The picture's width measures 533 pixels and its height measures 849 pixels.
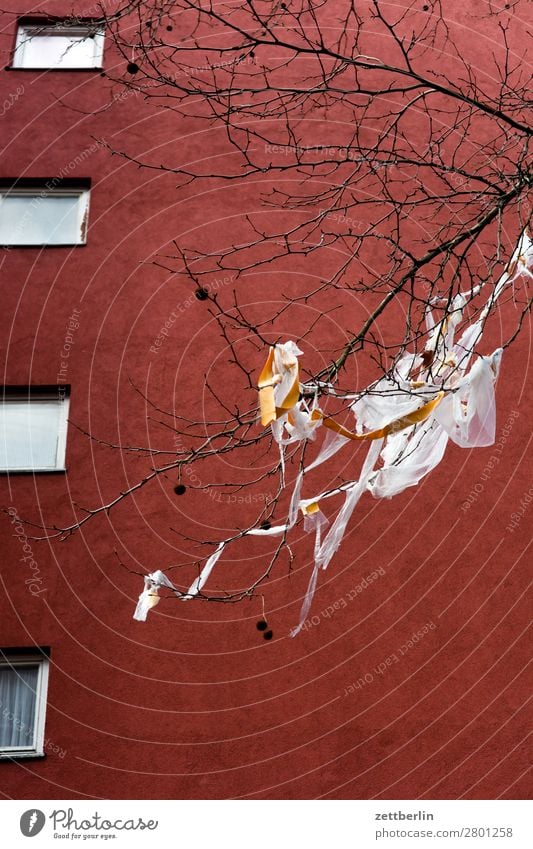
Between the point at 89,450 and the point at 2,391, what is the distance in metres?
1.08

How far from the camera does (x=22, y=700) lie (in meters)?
8.83

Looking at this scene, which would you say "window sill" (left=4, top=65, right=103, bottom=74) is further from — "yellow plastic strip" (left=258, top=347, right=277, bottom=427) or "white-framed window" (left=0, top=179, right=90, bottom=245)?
"yellow plastic strip" (left=258, top=347, right=277, bottom=427)

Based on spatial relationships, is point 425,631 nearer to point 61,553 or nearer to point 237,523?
point 237,523

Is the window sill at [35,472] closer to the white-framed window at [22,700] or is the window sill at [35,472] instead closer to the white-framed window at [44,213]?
the white-framed window at [22,700]

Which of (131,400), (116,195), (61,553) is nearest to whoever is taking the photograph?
(61,553)

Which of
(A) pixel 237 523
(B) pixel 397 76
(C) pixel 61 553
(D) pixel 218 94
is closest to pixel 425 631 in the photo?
(A) pixel 237 523

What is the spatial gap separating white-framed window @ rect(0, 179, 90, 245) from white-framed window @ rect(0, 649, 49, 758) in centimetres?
394

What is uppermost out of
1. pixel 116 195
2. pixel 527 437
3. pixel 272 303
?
pixel 116 195

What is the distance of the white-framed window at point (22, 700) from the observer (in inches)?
340

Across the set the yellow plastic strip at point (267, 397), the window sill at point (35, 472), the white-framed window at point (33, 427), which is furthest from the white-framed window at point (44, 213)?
the yellow plastic strip at point (267, 397)

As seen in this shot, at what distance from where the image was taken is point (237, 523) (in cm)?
917

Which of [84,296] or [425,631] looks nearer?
Result: [425,631]

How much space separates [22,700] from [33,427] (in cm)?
239

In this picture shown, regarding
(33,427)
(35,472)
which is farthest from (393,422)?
(33,427)
